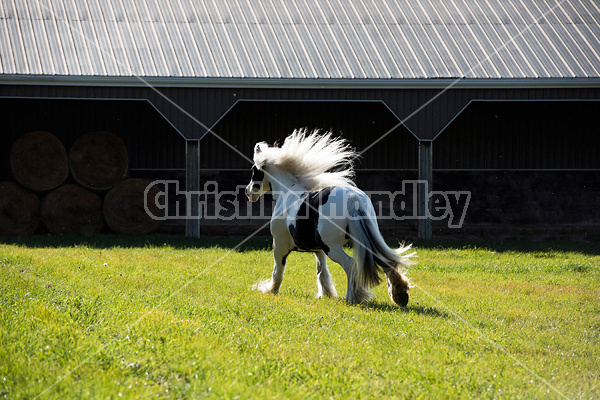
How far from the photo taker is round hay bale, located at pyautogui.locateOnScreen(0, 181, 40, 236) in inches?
605

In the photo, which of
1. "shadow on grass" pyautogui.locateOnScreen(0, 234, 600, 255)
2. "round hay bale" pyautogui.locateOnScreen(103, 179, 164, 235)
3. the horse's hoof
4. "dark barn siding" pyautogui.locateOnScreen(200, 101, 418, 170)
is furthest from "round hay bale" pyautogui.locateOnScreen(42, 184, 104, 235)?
the horse's hoof

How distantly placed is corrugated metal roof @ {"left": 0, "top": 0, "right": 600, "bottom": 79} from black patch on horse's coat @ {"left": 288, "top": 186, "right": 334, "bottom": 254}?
23.7ft

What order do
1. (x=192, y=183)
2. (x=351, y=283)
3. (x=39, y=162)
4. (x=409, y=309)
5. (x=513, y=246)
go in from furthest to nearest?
(x=39, y=162), (x=192, y=183), (x=513, y=246), (x=351, y=283), (x=409, y=309)

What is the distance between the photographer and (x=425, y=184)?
15.6 m

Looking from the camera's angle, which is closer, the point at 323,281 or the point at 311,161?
the point at 323,281

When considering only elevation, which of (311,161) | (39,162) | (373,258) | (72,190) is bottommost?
(373,258)

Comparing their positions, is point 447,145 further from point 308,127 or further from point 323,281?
point 323,281

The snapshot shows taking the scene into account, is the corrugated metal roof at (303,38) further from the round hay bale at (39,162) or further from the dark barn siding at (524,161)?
the dark barn siding at (524,161)

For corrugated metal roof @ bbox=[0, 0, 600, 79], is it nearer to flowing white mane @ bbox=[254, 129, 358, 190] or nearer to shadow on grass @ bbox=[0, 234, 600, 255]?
shadow on grass @ bbox=[0, 234, 600, 255]

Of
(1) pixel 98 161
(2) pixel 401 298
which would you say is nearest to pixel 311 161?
(2) pixel 401 298

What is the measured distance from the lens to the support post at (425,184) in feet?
51.3

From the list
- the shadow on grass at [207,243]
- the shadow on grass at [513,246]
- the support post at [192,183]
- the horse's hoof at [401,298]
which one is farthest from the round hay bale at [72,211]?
the horse's hoof at [401,298]

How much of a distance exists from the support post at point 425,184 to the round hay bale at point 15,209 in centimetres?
804

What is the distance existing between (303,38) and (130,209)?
18.1 ft
